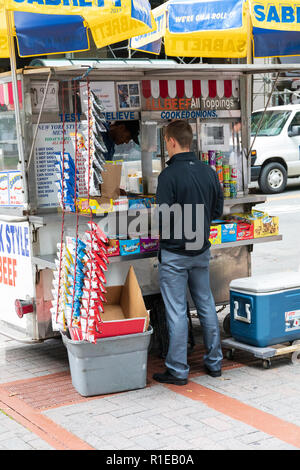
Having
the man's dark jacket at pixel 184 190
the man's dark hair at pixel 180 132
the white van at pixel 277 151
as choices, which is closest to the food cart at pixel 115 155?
the man's dark hair at pixel 180 132

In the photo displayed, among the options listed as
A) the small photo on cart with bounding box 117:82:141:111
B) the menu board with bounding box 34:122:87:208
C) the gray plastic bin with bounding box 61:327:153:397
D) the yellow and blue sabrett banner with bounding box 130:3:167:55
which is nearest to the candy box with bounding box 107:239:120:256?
the menu board with bounding box 34:122:87:208

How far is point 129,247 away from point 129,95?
1426 mm

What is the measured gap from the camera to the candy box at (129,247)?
5.58 m

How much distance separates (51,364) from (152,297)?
1028 mm

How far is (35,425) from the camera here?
4676 millimetres

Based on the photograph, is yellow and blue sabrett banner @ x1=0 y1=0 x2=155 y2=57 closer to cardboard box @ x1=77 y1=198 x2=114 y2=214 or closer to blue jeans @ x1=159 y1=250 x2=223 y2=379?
cardboard box @ x1=77 y1=198 x2=114 y2=214

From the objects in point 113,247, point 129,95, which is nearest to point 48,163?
point 113,247

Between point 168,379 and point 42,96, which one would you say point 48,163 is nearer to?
point 42,96

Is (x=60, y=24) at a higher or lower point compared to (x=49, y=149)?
higher

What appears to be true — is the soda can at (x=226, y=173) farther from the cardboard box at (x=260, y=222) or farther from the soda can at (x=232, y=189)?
the cardboard box at (x=260, y=222)

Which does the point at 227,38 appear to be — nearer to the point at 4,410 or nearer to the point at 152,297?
the point at 152,297

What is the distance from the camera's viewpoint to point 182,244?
5238 millimetres

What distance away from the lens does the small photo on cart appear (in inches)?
241

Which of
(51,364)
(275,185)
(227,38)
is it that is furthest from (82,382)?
(275,185)
